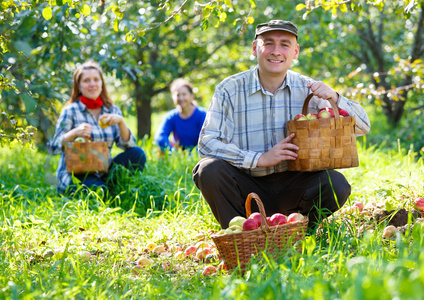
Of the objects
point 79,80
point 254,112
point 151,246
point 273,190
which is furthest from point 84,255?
point 79,80

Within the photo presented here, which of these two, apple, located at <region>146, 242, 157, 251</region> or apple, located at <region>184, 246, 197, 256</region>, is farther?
apple, located at <region>146, 242, 157, 251</region>

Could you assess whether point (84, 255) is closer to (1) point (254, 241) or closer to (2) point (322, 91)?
(1) point (254, 241)

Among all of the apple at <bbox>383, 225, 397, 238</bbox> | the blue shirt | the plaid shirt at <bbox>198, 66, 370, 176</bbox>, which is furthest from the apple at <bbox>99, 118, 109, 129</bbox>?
the apple at <bbox>383, 225, 397, 238</bbox>

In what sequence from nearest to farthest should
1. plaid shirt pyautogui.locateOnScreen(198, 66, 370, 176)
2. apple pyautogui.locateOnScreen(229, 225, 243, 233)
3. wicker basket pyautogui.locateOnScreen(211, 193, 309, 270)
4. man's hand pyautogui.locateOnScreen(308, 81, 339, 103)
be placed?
wicker basket pyautogui.locateOnScreen(211, 193, 309, 270), apple pyautogui.locateOnScreen(229, 225, 243, 233), man's hand pyautogui.locateOnScreen(308, 81, 339, 103), plaid shirt pyautogui.locateOnScreen(198, 66, 370, 176)

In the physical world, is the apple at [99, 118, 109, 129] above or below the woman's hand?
above

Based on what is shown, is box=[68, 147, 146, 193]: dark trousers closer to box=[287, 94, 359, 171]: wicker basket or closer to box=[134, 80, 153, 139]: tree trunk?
box=[287, 94, 359, 171]: wicker basket

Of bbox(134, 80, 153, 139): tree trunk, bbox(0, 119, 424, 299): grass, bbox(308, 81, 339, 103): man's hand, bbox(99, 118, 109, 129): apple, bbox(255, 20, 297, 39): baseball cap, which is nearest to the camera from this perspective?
bbox(0, 119, 424, 299): grass

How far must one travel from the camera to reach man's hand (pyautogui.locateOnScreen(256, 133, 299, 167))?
9.11 feet

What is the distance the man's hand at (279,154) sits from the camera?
2777 millimetres

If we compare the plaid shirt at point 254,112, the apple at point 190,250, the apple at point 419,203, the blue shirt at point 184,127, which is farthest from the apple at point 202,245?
the blue shirt at point 184,127

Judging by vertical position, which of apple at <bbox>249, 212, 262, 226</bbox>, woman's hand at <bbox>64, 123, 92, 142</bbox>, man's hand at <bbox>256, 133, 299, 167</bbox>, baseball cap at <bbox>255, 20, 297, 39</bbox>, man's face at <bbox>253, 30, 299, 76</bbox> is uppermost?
baseball cap at <bbox>255, 20, 297, 39</bbox>

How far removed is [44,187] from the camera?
187 inches

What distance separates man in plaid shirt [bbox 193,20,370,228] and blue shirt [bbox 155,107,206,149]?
273cm

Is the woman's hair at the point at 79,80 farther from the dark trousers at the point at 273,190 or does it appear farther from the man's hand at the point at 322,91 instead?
the man's hand at the point at 322,91
